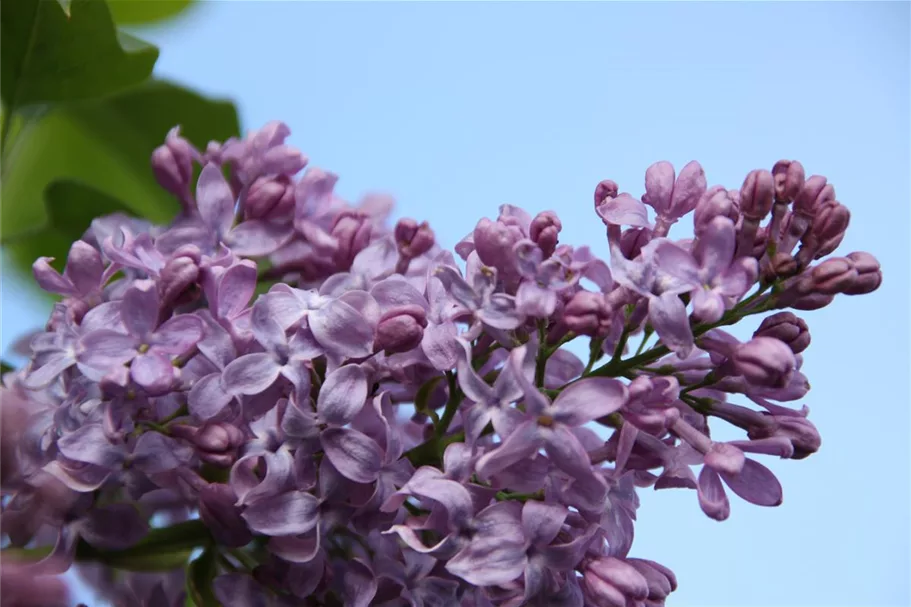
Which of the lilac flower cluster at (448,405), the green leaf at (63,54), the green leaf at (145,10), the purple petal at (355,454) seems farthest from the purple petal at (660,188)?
the green leaf at (145,10)

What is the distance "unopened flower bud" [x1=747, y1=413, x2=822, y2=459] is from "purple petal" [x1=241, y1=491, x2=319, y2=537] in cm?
26

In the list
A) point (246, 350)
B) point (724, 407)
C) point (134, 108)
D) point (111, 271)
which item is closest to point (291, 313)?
point (246, 350)

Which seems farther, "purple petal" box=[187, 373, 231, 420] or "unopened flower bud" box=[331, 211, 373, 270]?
"unopened flower bud" box=[331, 211, 373, 270]

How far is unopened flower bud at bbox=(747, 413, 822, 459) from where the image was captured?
58 centimetres

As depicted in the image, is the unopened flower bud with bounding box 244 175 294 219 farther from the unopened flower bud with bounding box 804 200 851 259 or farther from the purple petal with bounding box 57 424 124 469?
the unopened flower bud with bounding box 804 200 851 259

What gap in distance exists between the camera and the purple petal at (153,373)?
55 cm

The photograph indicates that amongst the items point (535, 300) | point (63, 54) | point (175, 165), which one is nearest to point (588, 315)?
point (535, 300)

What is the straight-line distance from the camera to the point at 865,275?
56 cm

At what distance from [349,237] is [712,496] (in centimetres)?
29

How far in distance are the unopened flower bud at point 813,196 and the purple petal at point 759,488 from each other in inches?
5.7

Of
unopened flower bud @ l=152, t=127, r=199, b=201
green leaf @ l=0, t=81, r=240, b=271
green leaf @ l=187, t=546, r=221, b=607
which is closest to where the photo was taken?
green leaf @ l=187, t=546, r=221, b=607

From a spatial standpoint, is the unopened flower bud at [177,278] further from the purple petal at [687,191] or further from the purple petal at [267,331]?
the purple petal at [687,191]

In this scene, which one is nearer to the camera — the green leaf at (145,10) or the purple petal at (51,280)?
the purple petal at (51,280)

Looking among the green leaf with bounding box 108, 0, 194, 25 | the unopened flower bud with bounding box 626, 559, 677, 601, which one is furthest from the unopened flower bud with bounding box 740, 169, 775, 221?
the green leaf with bounding box 108, 0, 194, 25
